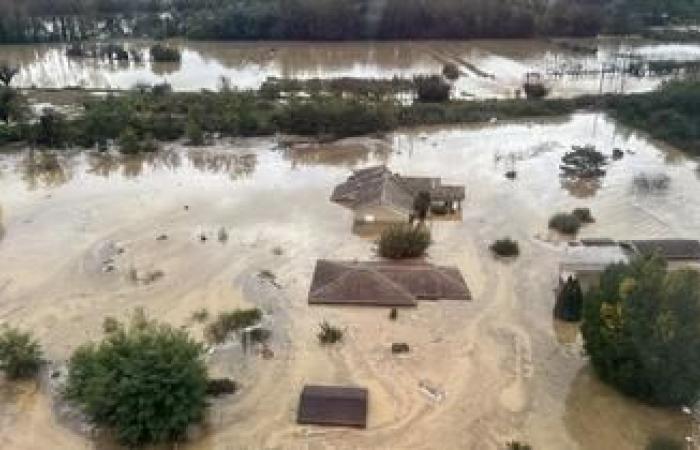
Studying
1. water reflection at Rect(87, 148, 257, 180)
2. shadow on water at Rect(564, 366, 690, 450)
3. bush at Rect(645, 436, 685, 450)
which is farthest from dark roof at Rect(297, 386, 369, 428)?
water reflection at Rect(87, 148, 257, 180)

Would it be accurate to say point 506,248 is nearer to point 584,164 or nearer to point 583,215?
point 583,215

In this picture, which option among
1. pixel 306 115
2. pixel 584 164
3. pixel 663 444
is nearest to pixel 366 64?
pixel 306 115

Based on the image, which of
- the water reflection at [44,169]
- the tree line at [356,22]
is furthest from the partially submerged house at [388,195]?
the tree line at [356,22]

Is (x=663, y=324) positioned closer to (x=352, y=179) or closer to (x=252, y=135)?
(x=352, y=179)

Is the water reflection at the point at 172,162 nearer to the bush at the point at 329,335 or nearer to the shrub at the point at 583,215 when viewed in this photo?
the bush at the point at 329,335

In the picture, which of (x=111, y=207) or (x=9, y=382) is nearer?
(x=9, y=382)

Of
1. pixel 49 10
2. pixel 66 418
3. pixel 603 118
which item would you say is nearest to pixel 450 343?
pixel 66 418
